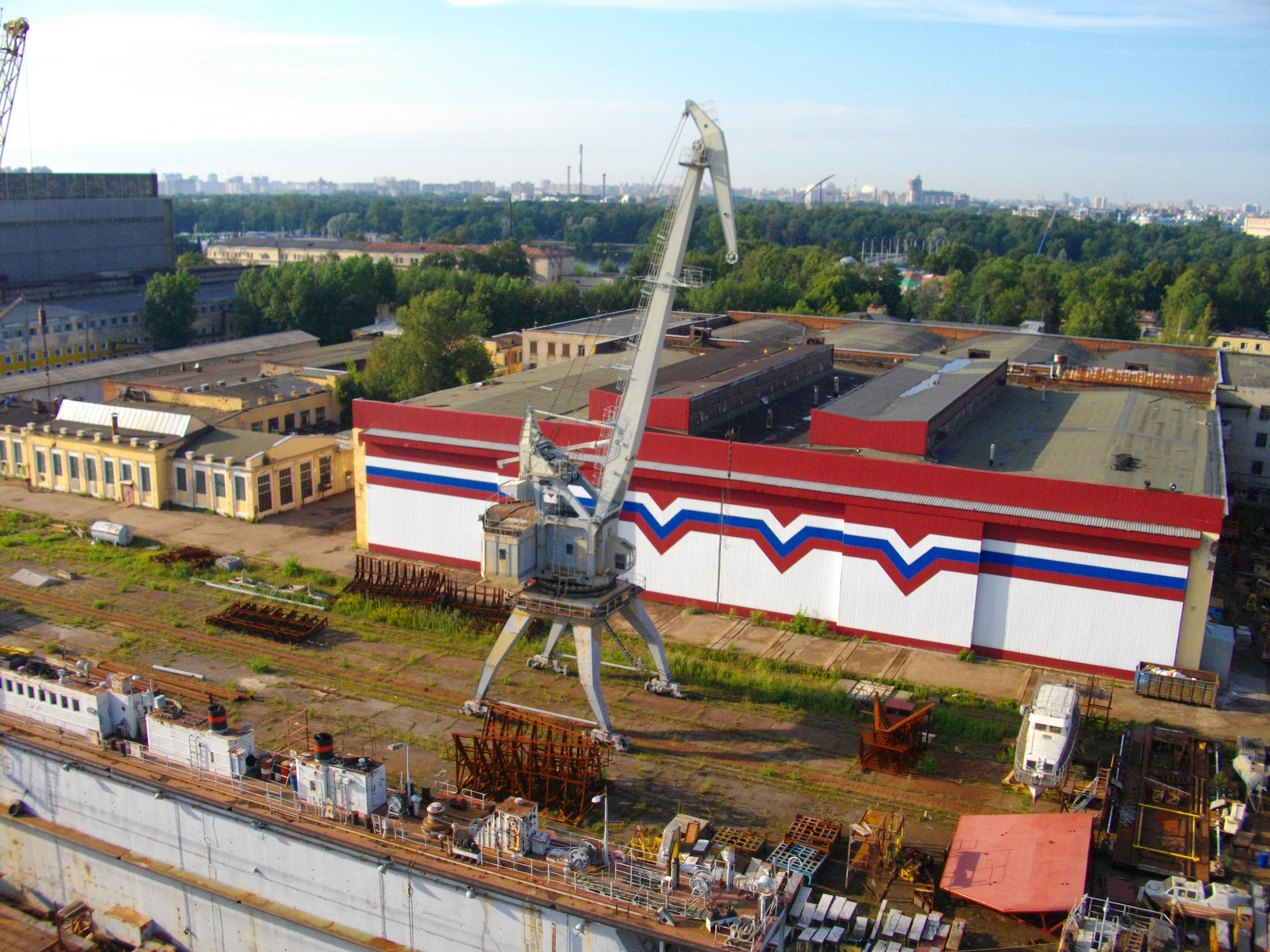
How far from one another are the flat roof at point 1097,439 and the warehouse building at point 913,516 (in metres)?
0.12

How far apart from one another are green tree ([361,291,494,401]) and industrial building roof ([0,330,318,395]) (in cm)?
1405

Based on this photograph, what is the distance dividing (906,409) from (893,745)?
1415 cm

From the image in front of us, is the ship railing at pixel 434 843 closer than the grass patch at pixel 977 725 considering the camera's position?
Yes

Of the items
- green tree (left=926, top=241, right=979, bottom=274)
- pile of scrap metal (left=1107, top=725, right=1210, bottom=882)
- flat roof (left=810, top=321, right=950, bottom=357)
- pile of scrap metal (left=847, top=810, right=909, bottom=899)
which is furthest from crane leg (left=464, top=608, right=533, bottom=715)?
green tree (left=926, top=241, right=979, bottom=274)

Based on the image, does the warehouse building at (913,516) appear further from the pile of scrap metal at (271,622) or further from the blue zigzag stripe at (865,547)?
the pile of scrap metal at (271,622)

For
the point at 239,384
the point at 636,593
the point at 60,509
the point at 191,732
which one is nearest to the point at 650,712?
the point at 636,593

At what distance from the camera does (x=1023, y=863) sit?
748 inches

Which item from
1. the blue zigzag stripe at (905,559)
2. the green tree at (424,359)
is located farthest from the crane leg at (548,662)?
the green tree at (424,359)

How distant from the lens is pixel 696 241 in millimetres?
159375

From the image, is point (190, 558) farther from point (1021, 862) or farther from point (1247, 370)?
point (1247, 370)

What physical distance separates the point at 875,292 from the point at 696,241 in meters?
68.8

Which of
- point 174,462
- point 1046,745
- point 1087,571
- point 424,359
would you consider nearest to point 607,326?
point 424,359

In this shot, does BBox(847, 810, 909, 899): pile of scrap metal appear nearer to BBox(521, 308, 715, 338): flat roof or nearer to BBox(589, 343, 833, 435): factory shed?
BBox(589, 343, 833, 435): factory shed

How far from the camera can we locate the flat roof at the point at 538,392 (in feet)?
125
